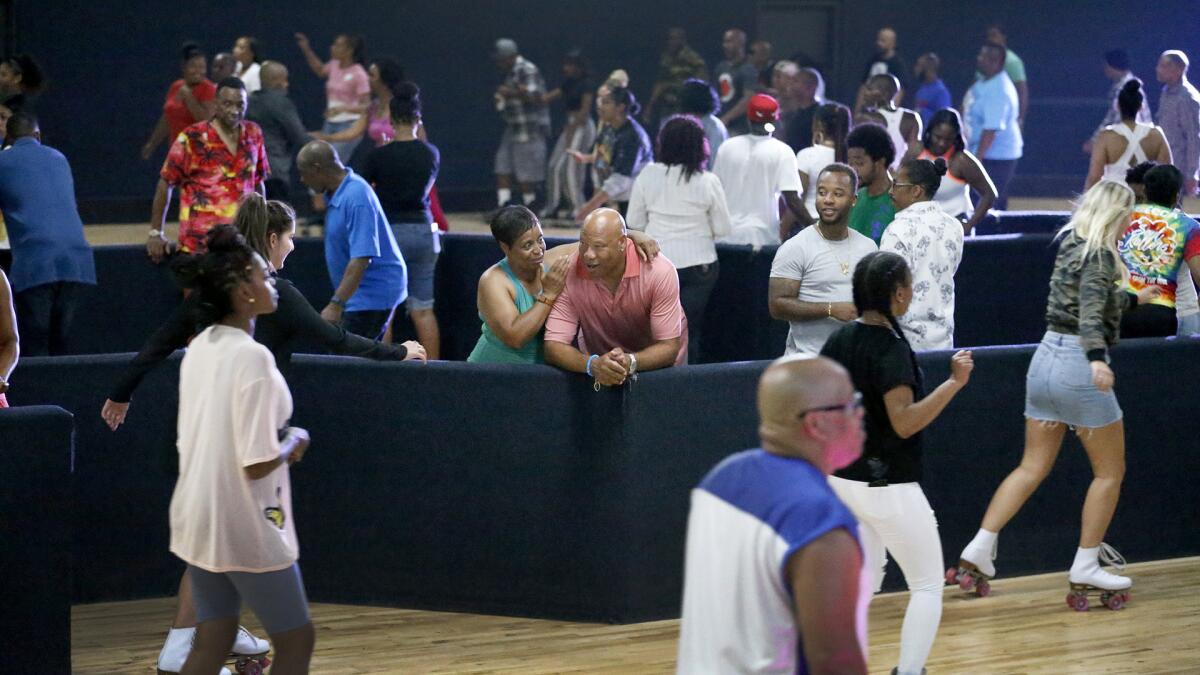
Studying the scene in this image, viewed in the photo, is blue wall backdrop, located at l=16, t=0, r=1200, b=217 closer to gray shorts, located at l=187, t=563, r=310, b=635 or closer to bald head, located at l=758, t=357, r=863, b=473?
gray shorts, located at l=187, t=563, r=310, b=635

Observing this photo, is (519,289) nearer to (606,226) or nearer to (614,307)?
(614,307)

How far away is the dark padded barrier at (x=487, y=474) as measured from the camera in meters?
5.87

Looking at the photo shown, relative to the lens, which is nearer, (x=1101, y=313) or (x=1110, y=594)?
(x=1101, y=313)

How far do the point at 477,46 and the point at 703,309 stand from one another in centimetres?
993

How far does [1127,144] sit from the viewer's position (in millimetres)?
9922

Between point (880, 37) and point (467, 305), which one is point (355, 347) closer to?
point (467, 305)

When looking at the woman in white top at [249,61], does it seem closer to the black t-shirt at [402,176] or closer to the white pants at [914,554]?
the black t-shirt at [402,176]

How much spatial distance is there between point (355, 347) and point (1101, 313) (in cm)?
250

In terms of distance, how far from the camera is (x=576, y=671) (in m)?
5.45

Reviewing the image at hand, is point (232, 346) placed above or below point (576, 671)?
above

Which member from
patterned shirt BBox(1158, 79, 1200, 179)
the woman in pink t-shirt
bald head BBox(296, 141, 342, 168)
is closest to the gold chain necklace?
bald head BBox(296, 141, 342, 168)

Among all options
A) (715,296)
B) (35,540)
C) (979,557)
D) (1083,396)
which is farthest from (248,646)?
(715,296)

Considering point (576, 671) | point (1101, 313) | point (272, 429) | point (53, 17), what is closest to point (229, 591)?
point (272, 429)

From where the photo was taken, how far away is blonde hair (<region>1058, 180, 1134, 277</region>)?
5766 mm
